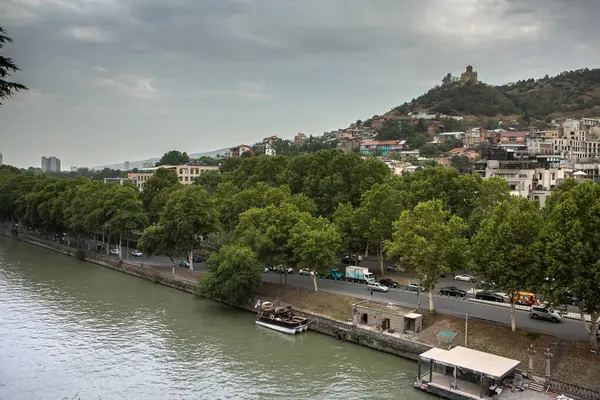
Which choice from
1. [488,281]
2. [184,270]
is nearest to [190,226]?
[184,270]

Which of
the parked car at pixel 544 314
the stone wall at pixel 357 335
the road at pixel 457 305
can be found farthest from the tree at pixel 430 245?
the parked car at pixel 544 314

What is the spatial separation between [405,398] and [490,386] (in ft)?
13.7

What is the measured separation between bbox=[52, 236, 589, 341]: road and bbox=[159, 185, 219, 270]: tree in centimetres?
806

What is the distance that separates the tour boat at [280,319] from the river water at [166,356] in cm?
68

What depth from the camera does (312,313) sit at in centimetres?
3650

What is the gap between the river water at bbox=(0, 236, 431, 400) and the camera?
26.0 metres

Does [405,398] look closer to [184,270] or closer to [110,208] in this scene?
[184,270]

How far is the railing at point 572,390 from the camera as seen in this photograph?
23062 mm

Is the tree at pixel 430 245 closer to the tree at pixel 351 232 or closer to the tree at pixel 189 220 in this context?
the tree at pixel 351 232

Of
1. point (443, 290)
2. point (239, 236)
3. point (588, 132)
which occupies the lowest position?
point (443, 290)

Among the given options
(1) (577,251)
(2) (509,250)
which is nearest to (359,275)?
(2) (509,250)

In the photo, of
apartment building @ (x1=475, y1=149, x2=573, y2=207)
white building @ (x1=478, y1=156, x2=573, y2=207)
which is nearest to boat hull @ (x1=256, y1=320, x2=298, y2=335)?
apartment building @ (x1=475, y1=149, x2=573, y2=207)

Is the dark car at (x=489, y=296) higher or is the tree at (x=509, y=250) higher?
the tree at (x=509, y=250)

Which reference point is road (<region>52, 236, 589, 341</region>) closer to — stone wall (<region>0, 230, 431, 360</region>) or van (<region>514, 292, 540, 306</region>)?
van (<region>514, 292, 540, 306</region>)
